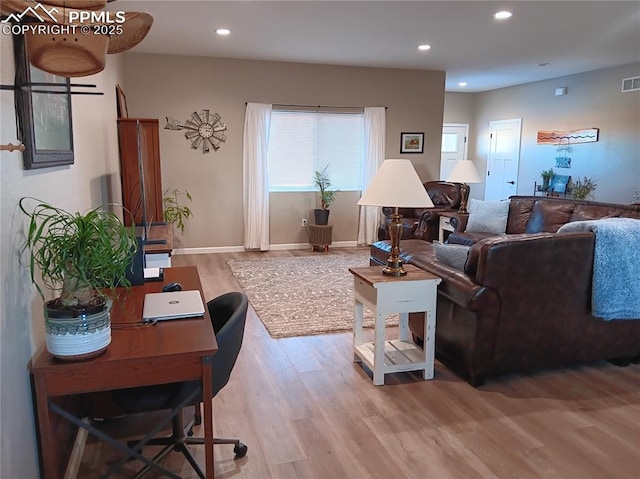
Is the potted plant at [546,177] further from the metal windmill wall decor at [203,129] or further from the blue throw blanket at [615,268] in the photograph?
the blue throw blanket at [615,268]

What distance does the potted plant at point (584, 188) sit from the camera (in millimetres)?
6987

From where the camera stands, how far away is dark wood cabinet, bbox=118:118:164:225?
3.80m

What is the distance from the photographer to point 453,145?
32.0ft

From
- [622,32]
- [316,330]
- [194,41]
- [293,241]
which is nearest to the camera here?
[316,330]

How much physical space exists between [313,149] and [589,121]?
163 inches

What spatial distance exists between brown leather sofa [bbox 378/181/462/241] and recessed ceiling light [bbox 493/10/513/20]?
2290 millimetres

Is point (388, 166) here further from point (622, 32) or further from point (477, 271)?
point (622, 32)

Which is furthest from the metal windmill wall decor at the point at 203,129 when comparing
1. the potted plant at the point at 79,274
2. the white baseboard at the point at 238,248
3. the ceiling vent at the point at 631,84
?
the ceiling vent at the point at 631,84

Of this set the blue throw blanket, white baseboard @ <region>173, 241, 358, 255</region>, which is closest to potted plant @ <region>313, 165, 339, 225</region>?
white baseboard @ <region>173, 241, 358, 255</region>

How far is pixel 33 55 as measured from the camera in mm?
1378

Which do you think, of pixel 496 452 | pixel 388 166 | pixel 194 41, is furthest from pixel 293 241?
pixel 496 452

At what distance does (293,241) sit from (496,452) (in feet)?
16.2

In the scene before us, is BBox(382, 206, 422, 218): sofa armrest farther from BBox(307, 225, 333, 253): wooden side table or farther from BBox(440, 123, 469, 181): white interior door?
BBox(440, 123, 469, 181): white interior door

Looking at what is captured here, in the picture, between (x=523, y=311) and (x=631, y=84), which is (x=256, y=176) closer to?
(x=523, y=311)
